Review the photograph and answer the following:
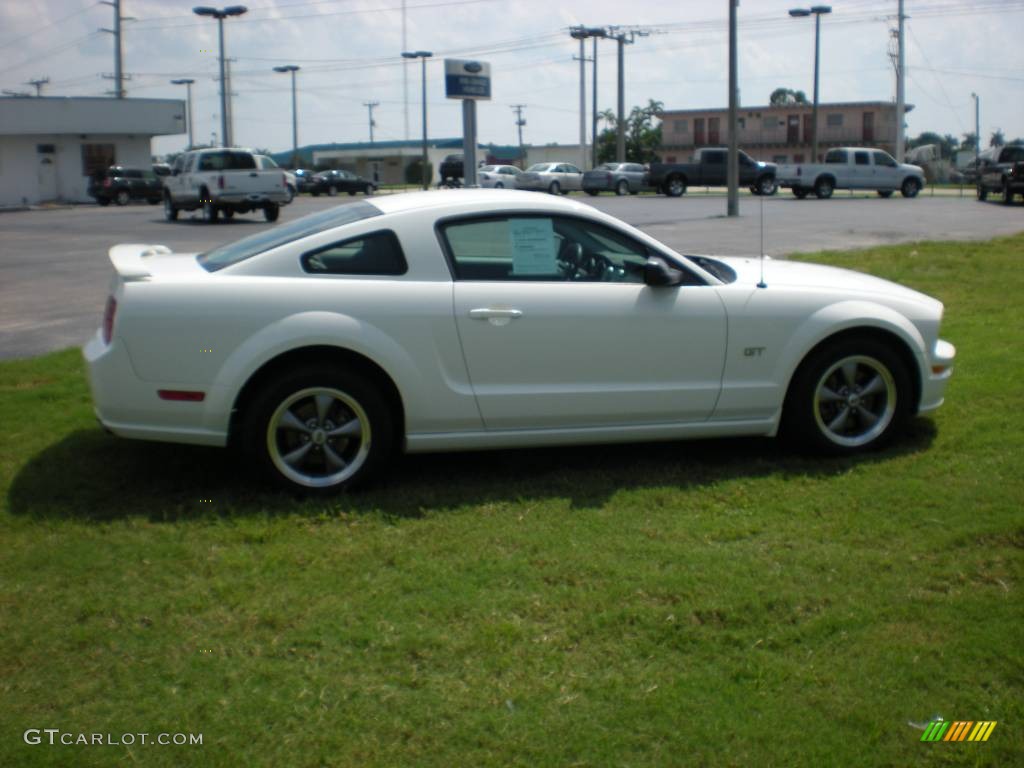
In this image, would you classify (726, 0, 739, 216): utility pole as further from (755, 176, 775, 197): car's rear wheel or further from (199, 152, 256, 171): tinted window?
(199, 152, 256, 171): tinted window

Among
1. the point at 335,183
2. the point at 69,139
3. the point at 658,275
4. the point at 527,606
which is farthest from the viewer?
the point at 335,183

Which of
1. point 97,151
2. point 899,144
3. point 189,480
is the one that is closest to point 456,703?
point 189,480

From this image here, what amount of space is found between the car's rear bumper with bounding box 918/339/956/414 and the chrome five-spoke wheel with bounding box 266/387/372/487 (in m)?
2.95

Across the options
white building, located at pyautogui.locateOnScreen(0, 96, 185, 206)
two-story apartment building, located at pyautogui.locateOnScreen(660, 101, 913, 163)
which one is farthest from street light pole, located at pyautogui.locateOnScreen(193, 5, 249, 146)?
two-story apartment building, located at pyautogui.locateOnScreen(660, 101, 913, 163)

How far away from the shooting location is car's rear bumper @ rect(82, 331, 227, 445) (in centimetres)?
511

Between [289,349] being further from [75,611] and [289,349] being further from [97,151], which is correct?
[97,151]

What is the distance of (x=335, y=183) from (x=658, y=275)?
169ft

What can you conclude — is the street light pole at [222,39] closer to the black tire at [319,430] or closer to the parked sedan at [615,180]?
the parked sedan at [615,180]

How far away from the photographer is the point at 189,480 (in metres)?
5.60

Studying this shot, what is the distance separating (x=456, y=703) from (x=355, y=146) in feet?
335

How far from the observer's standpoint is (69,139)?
4997cm

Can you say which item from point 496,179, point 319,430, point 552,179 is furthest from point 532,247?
point 496,179

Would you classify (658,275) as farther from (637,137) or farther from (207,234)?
Answer: (637,137)

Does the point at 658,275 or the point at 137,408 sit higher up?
the point at 658,275
